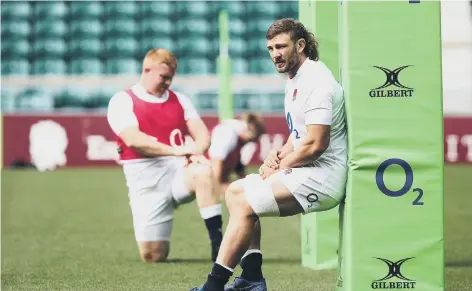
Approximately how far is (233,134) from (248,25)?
47.0 feet

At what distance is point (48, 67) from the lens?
24.5 meters

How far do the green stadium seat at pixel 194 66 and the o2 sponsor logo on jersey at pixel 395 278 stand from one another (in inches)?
786

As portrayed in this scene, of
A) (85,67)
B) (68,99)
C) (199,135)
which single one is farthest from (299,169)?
(85,67)

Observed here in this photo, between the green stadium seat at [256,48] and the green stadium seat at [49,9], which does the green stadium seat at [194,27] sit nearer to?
the green stadium seat at [256,48]

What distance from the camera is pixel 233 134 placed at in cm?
1186

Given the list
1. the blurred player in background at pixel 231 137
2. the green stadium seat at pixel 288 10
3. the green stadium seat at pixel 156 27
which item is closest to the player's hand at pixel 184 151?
the blurred player in background at pixel 231 137

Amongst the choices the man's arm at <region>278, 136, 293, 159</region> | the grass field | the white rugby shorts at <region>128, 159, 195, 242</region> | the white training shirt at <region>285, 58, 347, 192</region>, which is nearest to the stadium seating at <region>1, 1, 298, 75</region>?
the grass field

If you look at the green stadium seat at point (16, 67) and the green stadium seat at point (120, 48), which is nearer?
the green stadium seat at point (16, 67)

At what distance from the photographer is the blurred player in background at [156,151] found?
740 centimetres

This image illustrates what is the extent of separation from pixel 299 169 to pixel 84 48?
67.9 ft

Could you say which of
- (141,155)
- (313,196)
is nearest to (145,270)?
(141,155)

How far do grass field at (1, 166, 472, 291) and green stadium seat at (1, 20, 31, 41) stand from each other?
34.9 ft

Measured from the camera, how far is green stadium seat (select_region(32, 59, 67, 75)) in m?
24.4

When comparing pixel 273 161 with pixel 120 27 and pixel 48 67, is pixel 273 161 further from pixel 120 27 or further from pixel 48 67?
pixel 120 27
